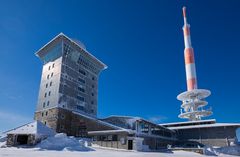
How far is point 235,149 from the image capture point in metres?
33.5

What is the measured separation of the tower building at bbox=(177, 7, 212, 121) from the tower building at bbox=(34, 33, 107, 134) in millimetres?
26915

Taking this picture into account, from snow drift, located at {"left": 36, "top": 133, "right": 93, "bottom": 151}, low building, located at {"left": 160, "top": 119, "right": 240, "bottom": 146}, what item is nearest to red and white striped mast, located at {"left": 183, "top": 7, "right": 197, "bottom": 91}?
low building, located at {"left": 160, "top": 119, "right": 240, "bottom": 146}

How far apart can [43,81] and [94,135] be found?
959 inches

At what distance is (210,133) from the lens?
47.1 meters

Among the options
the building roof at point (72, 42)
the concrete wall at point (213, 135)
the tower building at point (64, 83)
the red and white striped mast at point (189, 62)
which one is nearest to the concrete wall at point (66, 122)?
the tower building at point (64, 83)

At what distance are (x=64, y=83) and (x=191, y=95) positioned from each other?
3595cm

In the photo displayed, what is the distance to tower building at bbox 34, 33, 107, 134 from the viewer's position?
4656cm

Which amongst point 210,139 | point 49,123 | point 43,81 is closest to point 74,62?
point 43,81

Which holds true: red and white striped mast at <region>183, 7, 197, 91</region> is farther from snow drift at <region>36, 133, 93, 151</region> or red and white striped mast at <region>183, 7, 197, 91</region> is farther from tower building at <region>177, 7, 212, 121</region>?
snow drift at <region>36, 133, 93, 151</region>

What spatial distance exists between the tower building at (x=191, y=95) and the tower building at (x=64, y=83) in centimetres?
2692

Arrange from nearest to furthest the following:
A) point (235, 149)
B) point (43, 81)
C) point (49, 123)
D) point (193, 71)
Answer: point (235, 149), point (49, 123), point (43, 81), point (193, 71)

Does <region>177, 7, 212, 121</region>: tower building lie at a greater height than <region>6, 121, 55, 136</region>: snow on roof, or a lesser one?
greater

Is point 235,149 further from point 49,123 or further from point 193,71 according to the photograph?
point 49,123

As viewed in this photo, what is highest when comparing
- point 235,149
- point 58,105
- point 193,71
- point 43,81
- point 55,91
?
point 193,71
